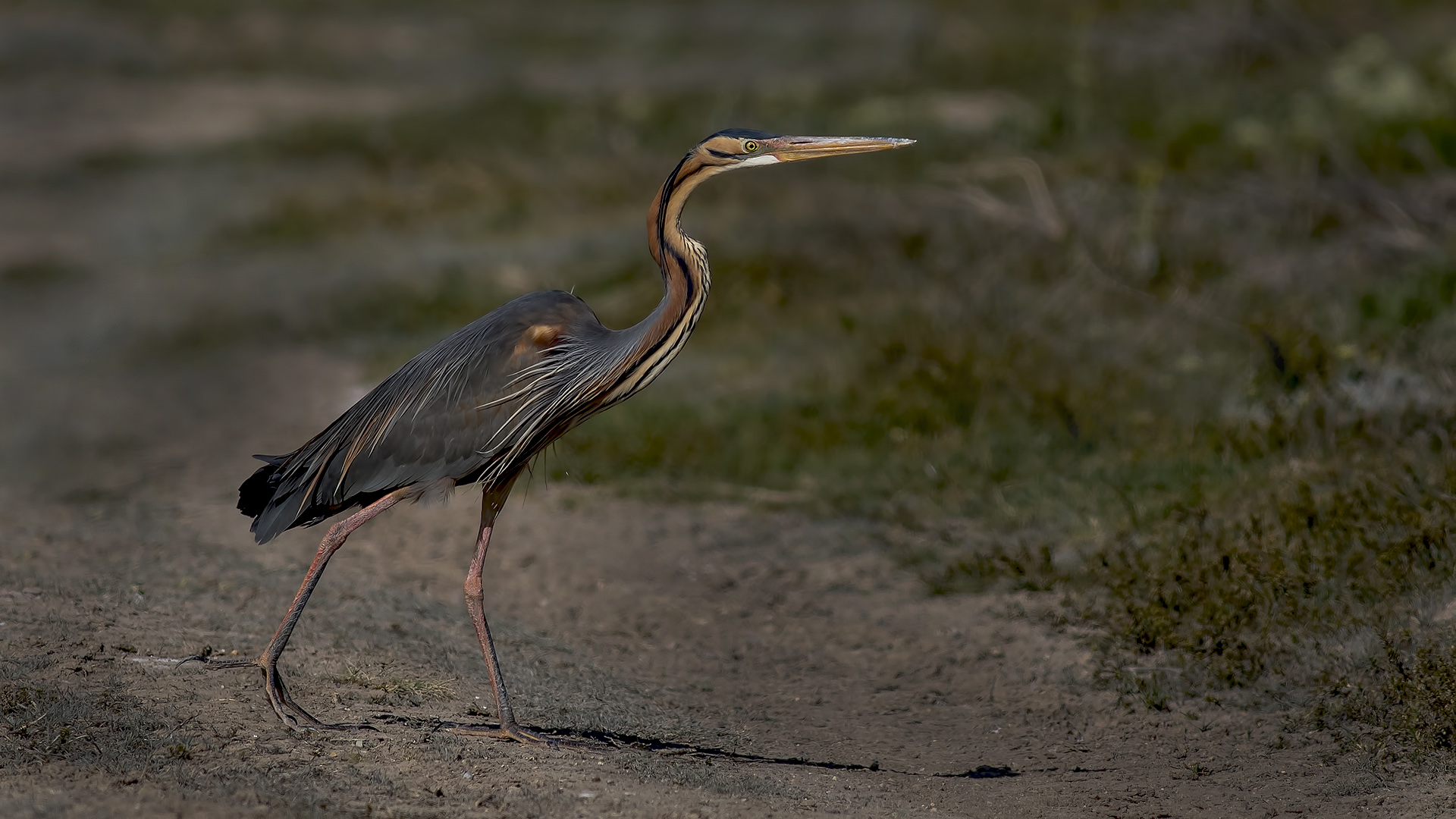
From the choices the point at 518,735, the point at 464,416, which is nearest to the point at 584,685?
the point at 518,735

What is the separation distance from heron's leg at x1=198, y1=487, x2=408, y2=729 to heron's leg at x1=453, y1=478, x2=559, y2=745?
0.35 m

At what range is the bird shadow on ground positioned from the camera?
5371 mm

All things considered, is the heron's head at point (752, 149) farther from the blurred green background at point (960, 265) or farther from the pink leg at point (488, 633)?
the pink leg at point (488, 633)

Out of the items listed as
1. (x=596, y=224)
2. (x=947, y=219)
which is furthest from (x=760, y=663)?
(x=596, y=224)

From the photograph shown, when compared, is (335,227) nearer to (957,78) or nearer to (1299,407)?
(957,78)

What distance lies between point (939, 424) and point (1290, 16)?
8.24m

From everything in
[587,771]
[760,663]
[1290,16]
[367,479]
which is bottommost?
[760,663]

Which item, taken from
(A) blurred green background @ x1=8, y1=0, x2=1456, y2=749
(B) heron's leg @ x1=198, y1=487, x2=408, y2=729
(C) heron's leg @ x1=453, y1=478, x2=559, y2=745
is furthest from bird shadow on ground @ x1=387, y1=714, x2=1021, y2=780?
(A) blurred green background @ x1=8, y1=0, x2=1456, y2=749

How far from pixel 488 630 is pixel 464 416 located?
0.86 meters

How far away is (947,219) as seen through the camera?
12312 mm

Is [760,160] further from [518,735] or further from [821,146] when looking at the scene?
[518,735]

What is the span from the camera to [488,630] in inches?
222

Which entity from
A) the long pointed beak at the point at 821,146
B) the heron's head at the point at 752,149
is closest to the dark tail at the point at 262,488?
the heron's head at the point at 752,149

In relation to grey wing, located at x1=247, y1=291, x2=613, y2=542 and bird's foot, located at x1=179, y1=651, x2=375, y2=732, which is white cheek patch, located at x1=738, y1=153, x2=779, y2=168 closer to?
grey wing, located at x1=247, y1=291, x2=613, y2=542
